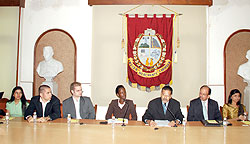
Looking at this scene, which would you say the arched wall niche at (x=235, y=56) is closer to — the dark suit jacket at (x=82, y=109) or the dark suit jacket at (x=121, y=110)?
the dark suit jacket at (x=121, y=110)

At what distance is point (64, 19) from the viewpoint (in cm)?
661

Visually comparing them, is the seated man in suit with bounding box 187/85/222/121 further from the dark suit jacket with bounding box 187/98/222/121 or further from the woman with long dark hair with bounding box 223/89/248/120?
the woman with long dark hair with bounding box 223/89/248/120

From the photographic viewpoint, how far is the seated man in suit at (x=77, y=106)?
4180 mm

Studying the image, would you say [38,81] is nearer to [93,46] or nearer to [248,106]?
[93,46]

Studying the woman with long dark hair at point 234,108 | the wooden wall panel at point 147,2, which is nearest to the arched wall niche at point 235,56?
the wooden wall panel at point 147,2

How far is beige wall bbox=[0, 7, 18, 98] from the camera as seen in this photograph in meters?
6.72

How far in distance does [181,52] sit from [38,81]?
3.55m

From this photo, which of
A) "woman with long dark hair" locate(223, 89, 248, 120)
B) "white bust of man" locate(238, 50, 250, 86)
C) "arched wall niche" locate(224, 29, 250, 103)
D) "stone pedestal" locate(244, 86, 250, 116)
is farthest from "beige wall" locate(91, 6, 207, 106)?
"woman with long dark hair" locate(223, 89, 248, 120)

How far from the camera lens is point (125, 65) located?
21.8 ft

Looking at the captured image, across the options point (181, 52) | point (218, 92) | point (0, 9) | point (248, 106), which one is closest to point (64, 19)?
point (0, 9)

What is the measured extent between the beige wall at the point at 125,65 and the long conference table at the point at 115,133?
117 inches

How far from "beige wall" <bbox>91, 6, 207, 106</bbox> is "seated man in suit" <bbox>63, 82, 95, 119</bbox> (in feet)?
7.54

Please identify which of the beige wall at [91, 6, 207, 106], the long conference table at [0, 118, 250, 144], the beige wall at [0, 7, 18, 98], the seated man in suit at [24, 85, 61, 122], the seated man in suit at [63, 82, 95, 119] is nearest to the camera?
the long conference table at [0, 118, 250, 144]

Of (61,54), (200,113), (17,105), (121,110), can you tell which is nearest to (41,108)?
(17,105)
